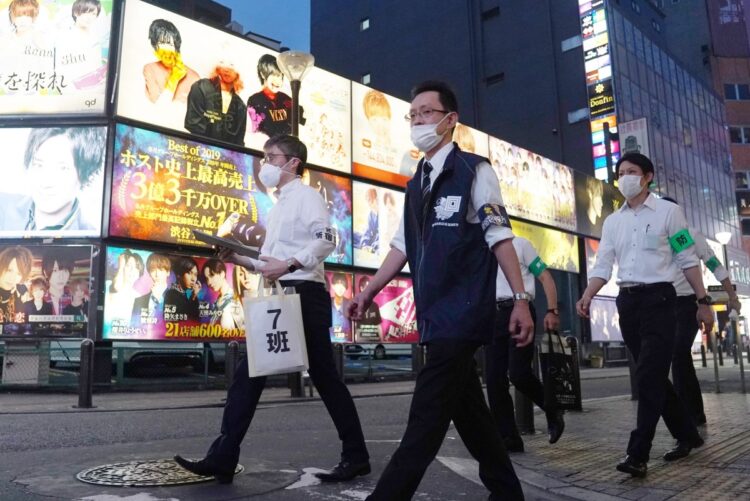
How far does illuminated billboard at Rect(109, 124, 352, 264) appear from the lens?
48.0 feet

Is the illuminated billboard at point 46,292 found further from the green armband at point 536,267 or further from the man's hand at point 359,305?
the man's hand at point 359,305

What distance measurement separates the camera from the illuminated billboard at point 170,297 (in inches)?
559

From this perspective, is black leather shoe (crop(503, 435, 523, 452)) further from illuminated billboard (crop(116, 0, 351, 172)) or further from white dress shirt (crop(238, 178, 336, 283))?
illuminated billboard (crop(116, 0, 351, 172))

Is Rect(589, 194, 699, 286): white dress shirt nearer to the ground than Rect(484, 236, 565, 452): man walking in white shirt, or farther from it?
farther from it

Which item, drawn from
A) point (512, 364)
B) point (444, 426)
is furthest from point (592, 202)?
point (444, 426)

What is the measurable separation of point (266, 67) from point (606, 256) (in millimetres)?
14851

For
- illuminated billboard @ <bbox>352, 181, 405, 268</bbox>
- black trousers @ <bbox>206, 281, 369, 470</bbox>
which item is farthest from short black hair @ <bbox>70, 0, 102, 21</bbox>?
black trousers @ <bbox>206, 281, 369, 470</bbox>

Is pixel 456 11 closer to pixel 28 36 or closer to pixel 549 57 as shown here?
pixel 549 57

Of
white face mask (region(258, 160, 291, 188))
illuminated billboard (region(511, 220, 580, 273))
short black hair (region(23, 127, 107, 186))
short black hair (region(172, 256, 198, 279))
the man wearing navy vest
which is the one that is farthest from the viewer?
illuminated billboard (region(511, 220, 580, 273))

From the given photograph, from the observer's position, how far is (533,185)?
27.3 meters

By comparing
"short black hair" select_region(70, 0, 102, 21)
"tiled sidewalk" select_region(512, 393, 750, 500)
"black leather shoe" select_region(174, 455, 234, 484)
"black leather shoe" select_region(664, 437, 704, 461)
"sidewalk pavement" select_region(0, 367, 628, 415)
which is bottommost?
"sidewalk pavement" select_region(0, 367, 628, 415)

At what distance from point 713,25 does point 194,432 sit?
65780 mm

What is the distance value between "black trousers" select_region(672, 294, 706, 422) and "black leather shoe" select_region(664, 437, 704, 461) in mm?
1386

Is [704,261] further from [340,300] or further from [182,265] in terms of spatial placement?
[340,300]
